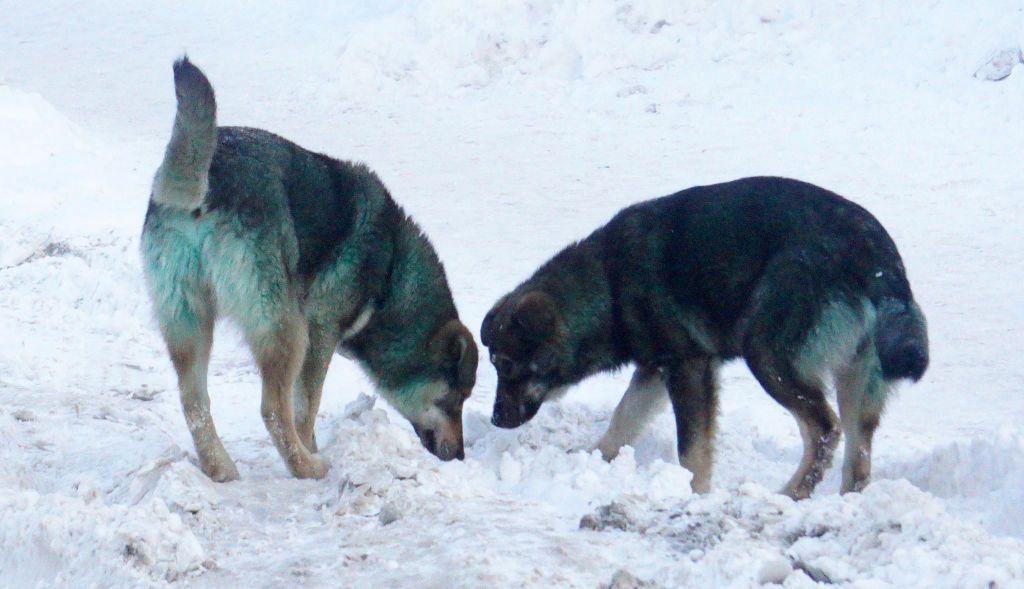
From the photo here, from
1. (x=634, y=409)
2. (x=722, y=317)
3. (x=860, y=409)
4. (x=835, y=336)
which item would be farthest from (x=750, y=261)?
(x=634, y=409)

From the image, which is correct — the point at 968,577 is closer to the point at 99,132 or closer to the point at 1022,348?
the point at 1022,348

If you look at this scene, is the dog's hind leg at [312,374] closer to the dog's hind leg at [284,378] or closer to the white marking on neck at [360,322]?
the white marking on neck at [360,322]

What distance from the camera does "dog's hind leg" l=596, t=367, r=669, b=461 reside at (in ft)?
22.8

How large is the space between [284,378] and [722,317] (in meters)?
2.38

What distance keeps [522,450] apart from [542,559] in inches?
75.4

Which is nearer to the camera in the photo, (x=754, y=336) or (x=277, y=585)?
(x=277, y=585)

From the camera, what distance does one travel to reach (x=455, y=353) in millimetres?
6695

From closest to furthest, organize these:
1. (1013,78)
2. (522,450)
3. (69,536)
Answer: (69,536)
(522,450)
(1013,78)

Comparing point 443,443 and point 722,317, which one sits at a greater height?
point 722,317

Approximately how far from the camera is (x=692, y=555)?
13.4 feet

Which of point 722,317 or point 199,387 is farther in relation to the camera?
point 722,317

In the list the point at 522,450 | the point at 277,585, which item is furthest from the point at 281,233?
the point at 277,585

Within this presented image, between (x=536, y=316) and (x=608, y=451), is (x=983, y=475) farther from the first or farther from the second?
(x=536, y=316)

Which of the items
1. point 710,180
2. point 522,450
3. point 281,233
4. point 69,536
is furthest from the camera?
point 710,180
